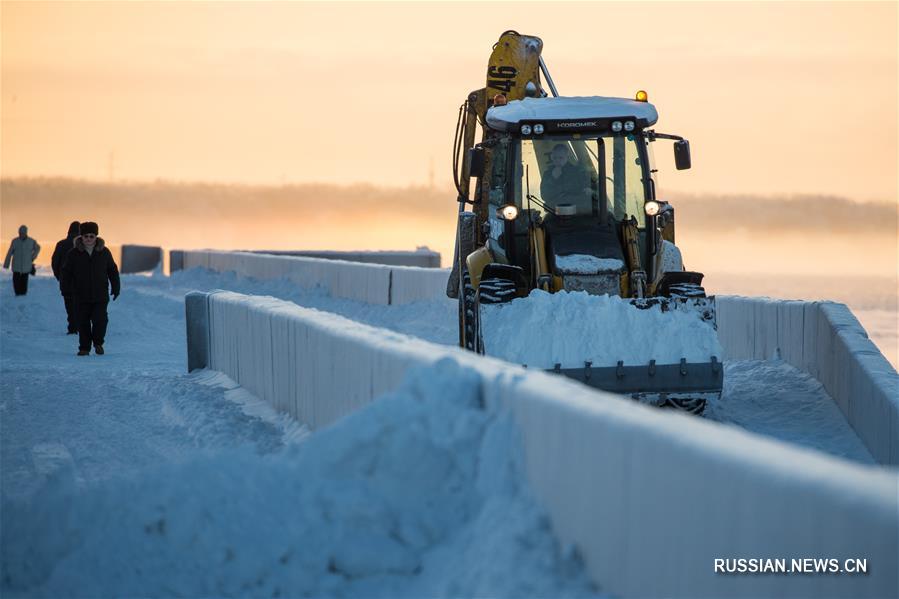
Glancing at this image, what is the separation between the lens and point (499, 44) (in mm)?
20500

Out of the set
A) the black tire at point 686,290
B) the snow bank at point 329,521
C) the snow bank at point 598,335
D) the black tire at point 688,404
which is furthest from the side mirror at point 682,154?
the snow bank at point 329,521

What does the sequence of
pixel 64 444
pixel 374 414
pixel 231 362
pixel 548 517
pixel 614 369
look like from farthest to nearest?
pixel 231 362, pixel 614 369, pixel 64 444, pixel 374 414, pixel 548 517

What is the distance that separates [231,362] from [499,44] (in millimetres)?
6539

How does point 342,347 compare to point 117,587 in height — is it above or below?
above

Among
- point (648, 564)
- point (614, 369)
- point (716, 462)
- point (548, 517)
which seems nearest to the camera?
point (716, 462)

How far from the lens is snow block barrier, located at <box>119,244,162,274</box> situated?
64375 mm

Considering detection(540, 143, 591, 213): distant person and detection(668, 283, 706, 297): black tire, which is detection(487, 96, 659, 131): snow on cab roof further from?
detection(668, 283, 706, 297): black tire

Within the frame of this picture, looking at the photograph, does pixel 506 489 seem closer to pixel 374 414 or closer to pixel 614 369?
pixel 374 414

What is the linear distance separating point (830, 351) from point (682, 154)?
2.95m

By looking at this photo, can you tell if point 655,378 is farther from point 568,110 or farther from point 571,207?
point 568,110

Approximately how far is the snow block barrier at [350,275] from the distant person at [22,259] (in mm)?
6970

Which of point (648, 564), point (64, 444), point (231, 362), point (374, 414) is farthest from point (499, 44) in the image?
point (648, 564)

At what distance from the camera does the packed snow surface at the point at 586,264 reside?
51.7 ft

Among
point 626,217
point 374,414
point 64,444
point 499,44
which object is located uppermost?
point 499,44
